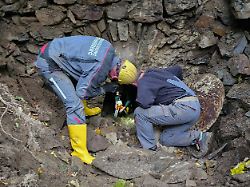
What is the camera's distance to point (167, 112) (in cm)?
566

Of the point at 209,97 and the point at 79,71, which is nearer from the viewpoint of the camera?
the point at 79,71

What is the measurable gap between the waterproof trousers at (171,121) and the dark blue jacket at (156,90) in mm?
74

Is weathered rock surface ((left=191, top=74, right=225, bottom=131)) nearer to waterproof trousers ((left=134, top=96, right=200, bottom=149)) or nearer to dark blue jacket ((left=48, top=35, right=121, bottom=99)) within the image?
waterproof trousers ((left=134, top=96, right=200, bottom=149))

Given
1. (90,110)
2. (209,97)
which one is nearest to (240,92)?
(209,97)

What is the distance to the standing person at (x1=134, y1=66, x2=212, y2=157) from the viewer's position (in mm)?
5621

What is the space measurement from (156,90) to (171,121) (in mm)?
417

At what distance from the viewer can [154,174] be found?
5.15m

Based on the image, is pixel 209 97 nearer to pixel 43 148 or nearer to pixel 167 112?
pixel 167 112

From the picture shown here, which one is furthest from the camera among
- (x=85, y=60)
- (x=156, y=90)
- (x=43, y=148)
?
(x=156, y=90)

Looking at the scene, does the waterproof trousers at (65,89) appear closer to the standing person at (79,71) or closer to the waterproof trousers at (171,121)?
the standing person at (79,71)

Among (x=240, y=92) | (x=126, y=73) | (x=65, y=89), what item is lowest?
(x=240, y=92)

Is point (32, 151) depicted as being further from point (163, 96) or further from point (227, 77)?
point (227, 77)

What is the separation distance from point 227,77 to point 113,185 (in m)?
2.53

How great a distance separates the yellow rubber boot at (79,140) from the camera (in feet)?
17.6
